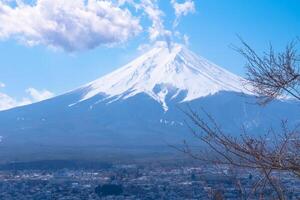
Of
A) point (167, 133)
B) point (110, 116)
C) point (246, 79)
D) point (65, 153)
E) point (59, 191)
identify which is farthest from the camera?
point (110, 116)

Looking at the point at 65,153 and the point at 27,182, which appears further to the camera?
the point at 65,153

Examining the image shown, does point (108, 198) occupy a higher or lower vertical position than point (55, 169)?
lower

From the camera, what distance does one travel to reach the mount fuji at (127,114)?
7875 cm

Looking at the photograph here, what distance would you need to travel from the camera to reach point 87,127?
10219 cm

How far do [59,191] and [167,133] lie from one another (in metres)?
64.6

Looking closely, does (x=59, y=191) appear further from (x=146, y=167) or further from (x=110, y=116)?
(x=110, y=116)

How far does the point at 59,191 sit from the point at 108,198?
3.62 m

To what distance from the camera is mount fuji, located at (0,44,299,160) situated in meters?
78.8

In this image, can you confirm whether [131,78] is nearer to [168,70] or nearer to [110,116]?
[168,70]

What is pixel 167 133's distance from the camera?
9431 cm

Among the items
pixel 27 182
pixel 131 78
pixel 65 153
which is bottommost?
pixel 27 182

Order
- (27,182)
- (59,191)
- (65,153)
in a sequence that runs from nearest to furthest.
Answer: (59,191) → (27,182) → (65,153)

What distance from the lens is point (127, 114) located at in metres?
117

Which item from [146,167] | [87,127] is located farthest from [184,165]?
[87,127]
